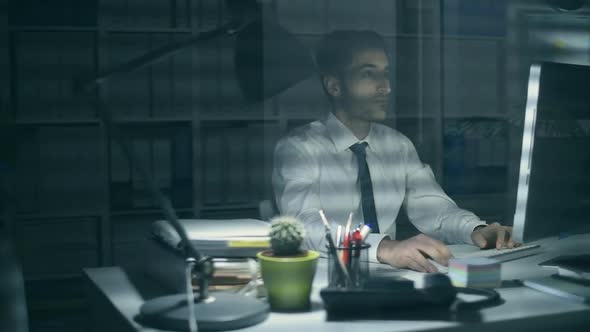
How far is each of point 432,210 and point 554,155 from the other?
3.06 feet

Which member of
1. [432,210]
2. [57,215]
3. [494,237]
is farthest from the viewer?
[57,215]

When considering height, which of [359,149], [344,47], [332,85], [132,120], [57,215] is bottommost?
[57,215]

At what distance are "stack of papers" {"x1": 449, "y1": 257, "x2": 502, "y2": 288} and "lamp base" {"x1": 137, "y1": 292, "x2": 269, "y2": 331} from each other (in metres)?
0.38

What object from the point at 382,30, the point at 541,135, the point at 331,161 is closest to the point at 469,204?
the point at 382,30

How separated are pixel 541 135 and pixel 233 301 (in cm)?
61

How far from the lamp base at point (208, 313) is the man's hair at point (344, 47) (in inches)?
50.0

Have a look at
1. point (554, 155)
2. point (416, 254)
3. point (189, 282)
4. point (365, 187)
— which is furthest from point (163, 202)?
point (365, 187)

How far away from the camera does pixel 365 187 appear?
2.10m

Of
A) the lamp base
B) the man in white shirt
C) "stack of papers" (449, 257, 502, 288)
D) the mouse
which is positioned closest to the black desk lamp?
the lamp base

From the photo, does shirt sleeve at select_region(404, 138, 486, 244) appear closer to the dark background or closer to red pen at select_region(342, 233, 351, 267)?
red pen at select_region(342, 233, 351, 267)

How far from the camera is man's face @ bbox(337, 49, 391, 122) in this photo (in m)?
2.12

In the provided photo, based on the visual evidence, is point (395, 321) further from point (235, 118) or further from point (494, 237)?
point (235, 118)

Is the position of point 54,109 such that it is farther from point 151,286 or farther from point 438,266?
point 438,266

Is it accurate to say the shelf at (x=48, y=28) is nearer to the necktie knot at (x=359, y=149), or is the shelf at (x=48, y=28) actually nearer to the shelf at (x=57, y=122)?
the shelf at (x=57, y=122)
